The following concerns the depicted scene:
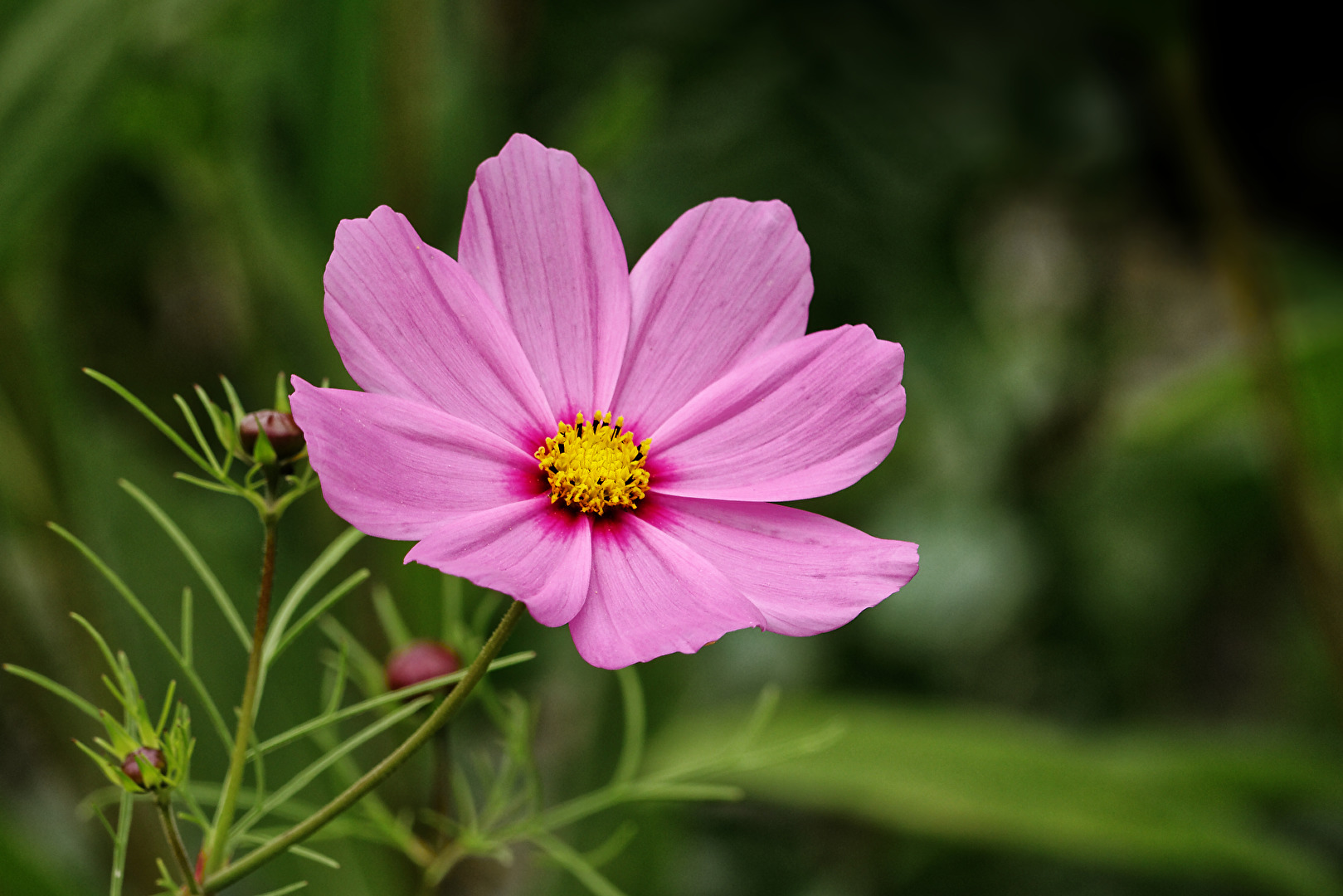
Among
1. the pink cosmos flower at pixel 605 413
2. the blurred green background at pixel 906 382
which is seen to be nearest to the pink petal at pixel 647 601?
the pink cosmos flower at pixel 605 413

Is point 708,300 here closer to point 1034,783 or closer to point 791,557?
point 791,557

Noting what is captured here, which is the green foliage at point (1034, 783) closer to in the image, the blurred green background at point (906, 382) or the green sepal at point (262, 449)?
the blurred green background at point (906, 382)

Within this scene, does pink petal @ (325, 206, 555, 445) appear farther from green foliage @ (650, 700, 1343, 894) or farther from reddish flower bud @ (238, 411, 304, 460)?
green foliage @ (650, 700, 1343, 894)

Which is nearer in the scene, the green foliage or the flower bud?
the flower bud

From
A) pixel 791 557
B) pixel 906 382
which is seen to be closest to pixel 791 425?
pixel 791 557

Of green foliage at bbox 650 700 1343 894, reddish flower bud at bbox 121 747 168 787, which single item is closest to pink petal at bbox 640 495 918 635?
reddish flower bud at bbox 121 747 168 787

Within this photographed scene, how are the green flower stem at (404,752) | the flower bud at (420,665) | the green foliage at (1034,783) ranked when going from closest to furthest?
the green flower stem at (404,752) < the flower bud at (420,665) < the green foliage at (1034,783)
